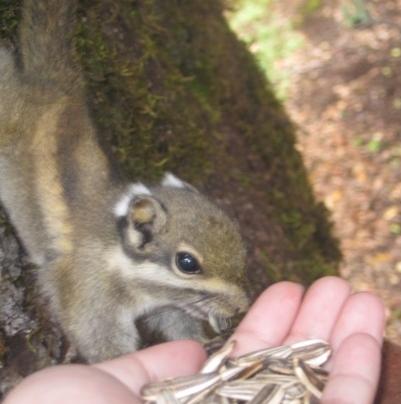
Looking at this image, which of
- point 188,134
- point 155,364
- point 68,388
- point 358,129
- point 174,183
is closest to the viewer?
point 68,388

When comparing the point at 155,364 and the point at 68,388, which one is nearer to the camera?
the point at 68,388

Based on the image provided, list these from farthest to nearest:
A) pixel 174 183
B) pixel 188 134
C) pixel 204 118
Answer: pixel 204 118 → pixel 188 134 → pixel 174 183

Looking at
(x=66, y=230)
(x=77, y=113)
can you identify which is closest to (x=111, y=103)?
(x=77, y=113)

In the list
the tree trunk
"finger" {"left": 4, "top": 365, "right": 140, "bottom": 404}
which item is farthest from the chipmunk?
"finger" {"left": 4, "top": 365, "right": 140, "bottom": 404}

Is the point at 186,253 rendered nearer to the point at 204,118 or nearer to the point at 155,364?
the point at 155,364

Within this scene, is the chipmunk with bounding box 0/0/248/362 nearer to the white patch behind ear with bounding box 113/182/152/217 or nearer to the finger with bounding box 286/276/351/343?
the white patch behind ear with bounding box 113/182/152/217

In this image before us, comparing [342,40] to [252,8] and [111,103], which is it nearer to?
[252,8]

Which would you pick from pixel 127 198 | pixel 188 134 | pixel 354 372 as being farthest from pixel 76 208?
pixel 354 372
